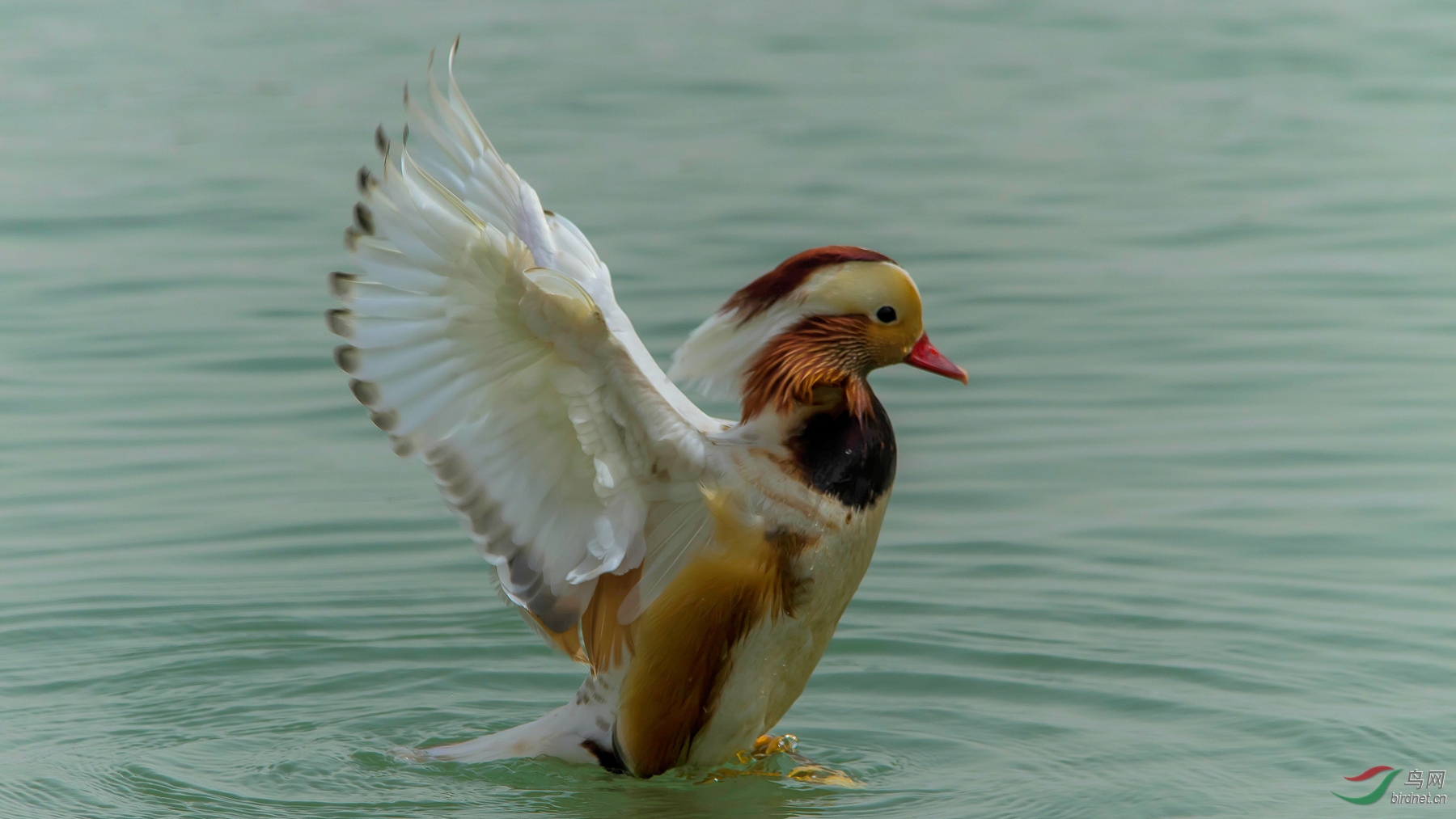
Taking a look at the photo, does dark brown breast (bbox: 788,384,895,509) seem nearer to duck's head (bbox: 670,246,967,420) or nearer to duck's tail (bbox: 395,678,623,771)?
duck's head (bbox: 670,246,967,420)

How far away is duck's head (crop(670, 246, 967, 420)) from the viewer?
4.93 m

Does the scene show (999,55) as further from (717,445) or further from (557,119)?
(717,445)

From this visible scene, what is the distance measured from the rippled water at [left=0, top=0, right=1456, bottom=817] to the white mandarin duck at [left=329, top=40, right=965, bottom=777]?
0.38 metres

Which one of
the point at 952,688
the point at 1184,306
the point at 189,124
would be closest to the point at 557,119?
the point at 189,124

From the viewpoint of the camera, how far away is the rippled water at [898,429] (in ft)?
18.4

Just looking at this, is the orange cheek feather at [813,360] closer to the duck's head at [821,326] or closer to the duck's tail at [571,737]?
the duck's head at [821,326]

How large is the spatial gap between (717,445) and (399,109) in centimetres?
991

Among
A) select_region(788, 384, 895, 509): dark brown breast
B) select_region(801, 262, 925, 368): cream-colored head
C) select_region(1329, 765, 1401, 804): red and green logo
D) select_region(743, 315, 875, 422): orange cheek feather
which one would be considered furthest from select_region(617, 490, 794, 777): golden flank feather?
select_region(1329, 765, 1401, 804): red and green logo

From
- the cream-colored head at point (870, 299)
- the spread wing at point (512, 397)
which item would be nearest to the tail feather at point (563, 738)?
the spread wing at point (512, 397)

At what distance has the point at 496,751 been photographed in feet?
17.3

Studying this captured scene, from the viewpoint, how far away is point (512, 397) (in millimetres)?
4688

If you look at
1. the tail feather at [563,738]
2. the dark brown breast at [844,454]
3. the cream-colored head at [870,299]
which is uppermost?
the cream-colored head at [870,299]

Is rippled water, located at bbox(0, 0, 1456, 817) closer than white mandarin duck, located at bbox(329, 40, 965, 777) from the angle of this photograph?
No

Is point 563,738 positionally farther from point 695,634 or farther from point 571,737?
point 695,634
